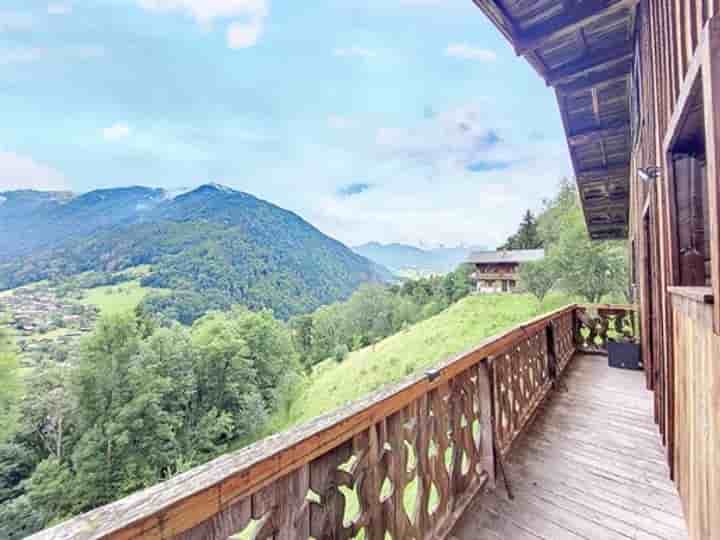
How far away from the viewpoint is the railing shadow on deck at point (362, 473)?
590 mm

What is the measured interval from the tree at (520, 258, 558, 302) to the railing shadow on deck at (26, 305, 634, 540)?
15.8 m

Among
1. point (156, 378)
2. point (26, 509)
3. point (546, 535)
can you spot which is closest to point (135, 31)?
point (156, 378)

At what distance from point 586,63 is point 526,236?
3125 cm

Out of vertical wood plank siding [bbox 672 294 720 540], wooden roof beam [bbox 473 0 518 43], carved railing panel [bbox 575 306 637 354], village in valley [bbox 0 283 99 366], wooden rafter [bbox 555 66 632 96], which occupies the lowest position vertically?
village in valley [bbox 0 283 99 366]

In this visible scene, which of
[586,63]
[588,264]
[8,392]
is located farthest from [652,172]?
[8,392]

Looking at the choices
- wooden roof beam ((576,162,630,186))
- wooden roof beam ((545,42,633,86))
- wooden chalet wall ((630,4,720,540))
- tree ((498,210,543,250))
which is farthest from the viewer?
tree ((498,210,543,250))

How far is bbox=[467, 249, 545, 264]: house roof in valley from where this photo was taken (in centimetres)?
2678

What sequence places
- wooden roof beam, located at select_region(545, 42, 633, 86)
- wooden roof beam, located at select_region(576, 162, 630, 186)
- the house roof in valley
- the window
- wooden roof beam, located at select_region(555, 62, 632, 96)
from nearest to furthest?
the window < wooden roof beam, located at select_region(545, 42, 633, 86) < wooden roof beam, located at select_region(555, 62, 632, 96) < wooden roof beam, located at select_region(576, 162, 630, 186) < the house roof in valley

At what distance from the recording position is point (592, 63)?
3.11 metres

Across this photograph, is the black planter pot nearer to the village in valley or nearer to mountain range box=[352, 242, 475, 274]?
the village in valley

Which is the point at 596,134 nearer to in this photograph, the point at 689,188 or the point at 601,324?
the point at 601,324

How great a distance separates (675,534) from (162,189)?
76.7 metres

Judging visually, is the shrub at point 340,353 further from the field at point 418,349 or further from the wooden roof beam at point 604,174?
the wooden roof beam at point 604,174

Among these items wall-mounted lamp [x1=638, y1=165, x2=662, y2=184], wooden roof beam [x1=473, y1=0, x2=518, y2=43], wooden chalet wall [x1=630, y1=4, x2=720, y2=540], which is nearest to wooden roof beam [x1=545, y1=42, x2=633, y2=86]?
wooden chalet wall [x1=630, y1=4, x2=720, y2=540]
